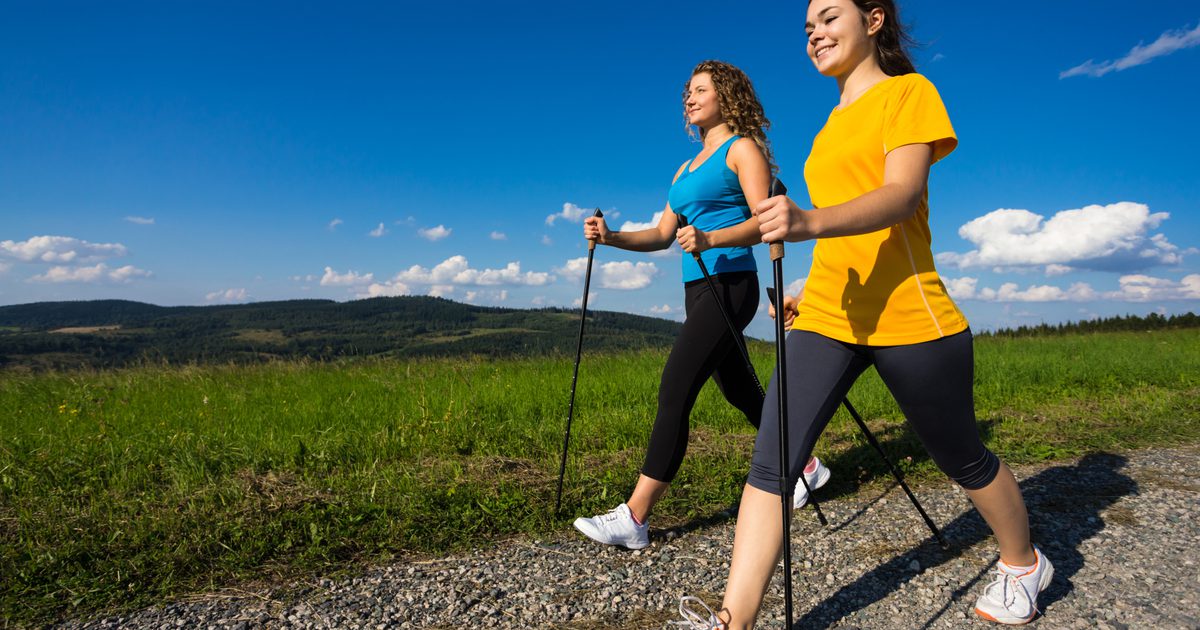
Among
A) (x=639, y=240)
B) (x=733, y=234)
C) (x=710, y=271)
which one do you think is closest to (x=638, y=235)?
(x=639, y=240)

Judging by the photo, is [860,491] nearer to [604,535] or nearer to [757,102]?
[604,535]

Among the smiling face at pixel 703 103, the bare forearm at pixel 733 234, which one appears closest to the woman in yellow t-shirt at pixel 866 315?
the bare forearm at pixel 733 234

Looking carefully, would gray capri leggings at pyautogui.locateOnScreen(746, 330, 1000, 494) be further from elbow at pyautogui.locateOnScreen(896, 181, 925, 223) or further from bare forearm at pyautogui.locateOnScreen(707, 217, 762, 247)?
bare forearm at pyautogui.locateOnScreen(707, 217, 762, 247)

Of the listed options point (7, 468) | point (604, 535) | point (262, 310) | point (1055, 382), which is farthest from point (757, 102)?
point (262, 310)

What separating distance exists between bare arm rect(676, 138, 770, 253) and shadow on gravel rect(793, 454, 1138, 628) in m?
1.75

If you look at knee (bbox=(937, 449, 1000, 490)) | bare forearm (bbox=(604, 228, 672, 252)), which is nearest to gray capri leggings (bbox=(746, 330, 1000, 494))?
knee (bbox=(937, 449, 1000, 490))

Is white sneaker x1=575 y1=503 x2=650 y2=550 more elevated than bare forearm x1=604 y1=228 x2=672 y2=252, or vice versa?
bare forearm x1=604 y1=228 x2=672 y2=252

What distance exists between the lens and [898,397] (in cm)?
274

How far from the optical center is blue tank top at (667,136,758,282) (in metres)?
3.73

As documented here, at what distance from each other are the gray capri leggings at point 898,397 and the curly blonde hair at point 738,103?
1484 millimetres

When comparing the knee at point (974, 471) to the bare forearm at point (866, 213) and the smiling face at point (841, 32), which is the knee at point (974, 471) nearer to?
the bare forearm at point (866, 213)

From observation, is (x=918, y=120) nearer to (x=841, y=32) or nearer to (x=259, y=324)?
(x=841, y=32)

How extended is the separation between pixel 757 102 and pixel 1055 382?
8271 mm

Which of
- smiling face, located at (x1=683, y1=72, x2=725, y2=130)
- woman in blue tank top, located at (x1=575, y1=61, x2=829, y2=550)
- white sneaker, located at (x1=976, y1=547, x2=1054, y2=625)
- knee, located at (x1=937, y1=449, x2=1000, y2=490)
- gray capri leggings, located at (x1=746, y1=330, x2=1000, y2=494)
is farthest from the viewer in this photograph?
smiling face, located at (x1=683, y1=72, x2=725, y2=130)
